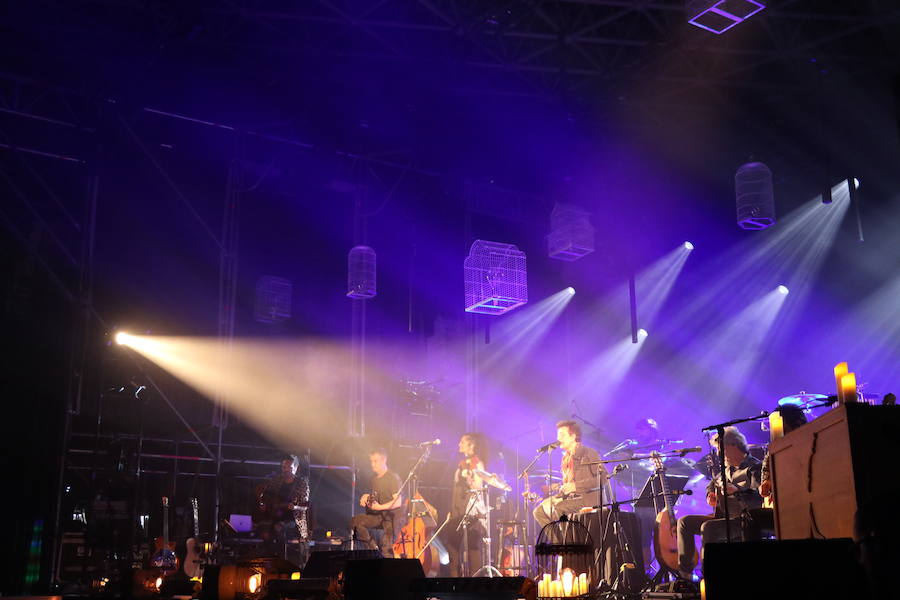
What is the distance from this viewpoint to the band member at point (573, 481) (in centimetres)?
849

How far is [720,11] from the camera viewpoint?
7.05m

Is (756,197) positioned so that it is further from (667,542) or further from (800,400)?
(667,542)

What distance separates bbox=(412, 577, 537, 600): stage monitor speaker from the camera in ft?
12.9

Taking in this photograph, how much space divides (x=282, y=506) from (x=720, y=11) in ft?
24.4

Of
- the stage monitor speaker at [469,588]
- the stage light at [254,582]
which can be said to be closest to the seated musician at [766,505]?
the stage monitor speaker at [469,588]

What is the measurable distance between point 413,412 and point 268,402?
2.39 m

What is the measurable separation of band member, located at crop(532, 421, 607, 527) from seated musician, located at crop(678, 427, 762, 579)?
1.15 meters

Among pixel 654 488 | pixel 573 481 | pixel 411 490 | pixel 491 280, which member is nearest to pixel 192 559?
pixel 411 490

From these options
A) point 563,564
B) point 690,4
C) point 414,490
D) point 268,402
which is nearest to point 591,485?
point 563,564

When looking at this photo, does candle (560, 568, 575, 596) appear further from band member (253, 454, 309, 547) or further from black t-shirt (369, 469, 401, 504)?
band member (253, 454, 309, 547)

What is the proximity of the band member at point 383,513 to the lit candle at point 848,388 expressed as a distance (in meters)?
7.09

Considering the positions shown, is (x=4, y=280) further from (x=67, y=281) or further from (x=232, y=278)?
(x=232, y=278)

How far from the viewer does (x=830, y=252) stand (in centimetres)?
1159

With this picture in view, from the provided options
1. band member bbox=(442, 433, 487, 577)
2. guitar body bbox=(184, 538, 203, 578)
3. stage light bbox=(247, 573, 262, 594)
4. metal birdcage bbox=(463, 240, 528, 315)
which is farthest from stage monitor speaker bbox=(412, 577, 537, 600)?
metal birdcage bbox=(463, 240, 528, 315)
